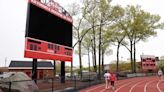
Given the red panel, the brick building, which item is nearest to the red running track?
the red panel

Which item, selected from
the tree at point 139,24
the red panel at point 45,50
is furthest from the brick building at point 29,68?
the red panel at point 45,50

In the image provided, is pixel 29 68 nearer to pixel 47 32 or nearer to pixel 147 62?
pixel 147 62

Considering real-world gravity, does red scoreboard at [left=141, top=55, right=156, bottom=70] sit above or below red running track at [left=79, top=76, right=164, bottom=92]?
above

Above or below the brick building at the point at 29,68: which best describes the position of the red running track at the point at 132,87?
below

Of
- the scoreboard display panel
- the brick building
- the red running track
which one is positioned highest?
the scoreboard display panel

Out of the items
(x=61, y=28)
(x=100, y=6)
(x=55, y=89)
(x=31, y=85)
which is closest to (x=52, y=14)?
(x=61, y=28)

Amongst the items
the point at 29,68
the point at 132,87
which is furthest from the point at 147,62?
the point at 132,87

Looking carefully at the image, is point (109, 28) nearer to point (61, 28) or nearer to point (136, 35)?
point (136, 35)

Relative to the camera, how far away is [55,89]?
23.2 meters

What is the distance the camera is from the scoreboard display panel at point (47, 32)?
22314mm

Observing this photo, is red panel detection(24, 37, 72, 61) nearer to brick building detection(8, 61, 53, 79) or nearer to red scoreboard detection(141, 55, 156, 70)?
red scoreboard detection(141, 55, 156, 70)

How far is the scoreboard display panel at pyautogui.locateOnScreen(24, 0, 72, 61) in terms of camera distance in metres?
22.3

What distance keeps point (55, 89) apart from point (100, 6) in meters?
27.8

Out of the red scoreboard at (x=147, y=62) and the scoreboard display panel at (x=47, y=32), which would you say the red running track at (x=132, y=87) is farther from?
the red scoreboard at (x=147, y=62)
